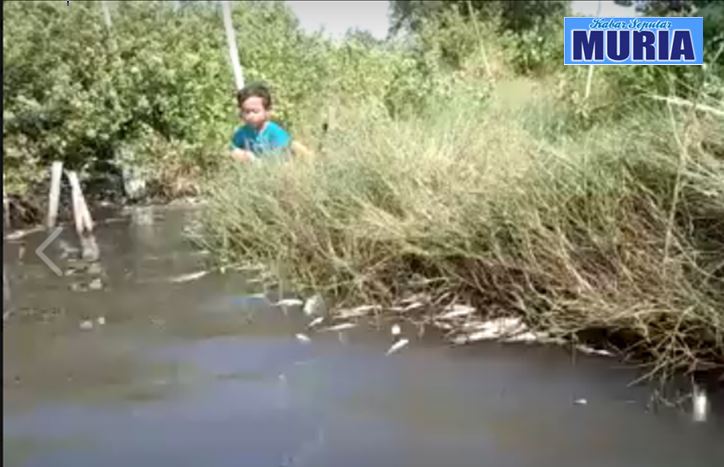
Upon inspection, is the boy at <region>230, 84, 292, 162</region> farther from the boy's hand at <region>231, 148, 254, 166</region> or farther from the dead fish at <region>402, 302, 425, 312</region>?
the dead fish at <region>402, 302, 425, 312</region>

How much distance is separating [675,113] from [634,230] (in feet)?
2.42

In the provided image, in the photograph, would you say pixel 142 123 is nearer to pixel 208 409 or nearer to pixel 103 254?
pixel 103 254

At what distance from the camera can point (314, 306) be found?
485 cm

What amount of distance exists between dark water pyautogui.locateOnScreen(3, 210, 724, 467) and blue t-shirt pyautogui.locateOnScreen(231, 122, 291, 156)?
2.21 m

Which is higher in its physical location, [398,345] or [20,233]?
[20,233]

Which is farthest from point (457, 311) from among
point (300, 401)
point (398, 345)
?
point (300, 401)

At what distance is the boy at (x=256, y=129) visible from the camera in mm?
7066

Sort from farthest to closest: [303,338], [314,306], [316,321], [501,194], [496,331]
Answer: [314,306] → [316,321] → [501,194] → [303,338] → [496,331]

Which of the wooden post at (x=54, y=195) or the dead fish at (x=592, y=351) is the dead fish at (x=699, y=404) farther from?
the wooden post at (x=54, y=195)

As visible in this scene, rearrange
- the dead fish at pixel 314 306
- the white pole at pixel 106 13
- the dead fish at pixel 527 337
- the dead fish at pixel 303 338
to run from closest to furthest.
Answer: the dead fish at pixel 527 337 → the dead fish at pixel 303 338 → the dead fish at pixel 314 306 → the white pole at pixel 106 13

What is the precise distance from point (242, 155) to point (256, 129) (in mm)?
648

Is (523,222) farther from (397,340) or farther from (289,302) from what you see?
(289,302)

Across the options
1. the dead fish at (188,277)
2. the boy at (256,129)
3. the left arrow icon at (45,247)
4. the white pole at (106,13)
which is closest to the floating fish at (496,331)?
the dead fish at (188,277)

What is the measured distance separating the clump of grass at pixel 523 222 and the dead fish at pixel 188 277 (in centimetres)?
24
